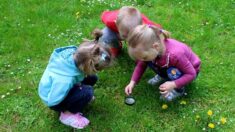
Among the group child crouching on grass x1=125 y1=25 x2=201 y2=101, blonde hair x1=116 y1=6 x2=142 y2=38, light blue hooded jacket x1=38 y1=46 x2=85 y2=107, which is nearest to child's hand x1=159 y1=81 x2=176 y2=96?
child crouching on grass x1=125 y1=25 x2=201 y2=101

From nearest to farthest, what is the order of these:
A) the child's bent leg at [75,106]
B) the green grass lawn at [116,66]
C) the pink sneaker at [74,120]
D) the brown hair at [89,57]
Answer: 1. the brown hair at [89,57]
2. the child's bent leg at [75,106]
3. the pink sneaker at [74,120]
4. the green grass lawn at [116,66]

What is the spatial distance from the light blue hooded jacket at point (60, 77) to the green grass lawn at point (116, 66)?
1.51ft

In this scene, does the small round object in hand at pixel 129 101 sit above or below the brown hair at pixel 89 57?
below

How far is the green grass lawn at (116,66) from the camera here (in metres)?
4.04

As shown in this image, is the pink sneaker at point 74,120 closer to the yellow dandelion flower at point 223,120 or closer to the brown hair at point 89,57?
the brown hair at point 89,57

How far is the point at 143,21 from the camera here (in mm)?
4371

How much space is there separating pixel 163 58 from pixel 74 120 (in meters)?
1.02

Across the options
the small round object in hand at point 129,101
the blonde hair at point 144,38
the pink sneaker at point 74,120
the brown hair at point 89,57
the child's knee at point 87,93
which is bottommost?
the pink sneaker at point 74,120

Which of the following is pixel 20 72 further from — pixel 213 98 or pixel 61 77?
pixel 213 98

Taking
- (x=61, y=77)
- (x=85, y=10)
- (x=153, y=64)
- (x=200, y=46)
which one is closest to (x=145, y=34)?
(x=153, y=64)

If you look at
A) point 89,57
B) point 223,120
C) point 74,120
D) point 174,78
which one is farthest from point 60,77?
point 223,120

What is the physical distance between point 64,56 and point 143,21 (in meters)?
1.07

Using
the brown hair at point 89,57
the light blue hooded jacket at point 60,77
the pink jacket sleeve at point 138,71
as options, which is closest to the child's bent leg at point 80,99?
the light blue hooded jacket at point 60,77

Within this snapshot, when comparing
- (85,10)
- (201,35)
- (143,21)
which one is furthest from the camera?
(85,10)
